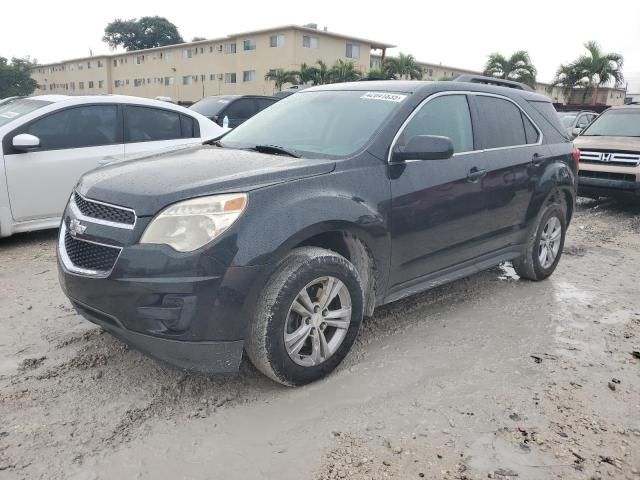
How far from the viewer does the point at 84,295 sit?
9.48ft

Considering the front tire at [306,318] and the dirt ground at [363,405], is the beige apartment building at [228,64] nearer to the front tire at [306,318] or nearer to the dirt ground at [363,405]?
the dirt ground at [363,405]

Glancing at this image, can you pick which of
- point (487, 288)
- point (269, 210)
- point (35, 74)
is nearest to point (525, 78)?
point (487, 288)

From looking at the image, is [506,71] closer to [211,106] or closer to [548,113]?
[211,106]

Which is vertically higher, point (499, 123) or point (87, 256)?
point (499, 123)

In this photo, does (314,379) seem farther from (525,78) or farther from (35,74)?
(35,74)

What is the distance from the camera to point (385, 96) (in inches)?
154

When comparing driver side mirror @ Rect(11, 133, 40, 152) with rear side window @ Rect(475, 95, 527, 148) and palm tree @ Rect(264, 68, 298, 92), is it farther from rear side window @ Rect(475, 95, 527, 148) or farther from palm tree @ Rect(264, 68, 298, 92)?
palm tree @ Rect(264, 68, 298, 92)

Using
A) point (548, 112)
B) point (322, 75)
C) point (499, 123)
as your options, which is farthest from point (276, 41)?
point (499, 123)

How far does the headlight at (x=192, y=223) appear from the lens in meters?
2.69

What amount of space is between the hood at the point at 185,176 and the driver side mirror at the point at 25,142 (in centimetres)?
257

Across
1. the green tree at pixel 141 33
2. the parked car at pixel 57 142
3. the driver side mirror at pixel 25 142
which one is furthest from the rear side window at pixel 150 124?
the green tree at pixel 141 33

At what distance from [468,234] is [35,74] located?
77.2m

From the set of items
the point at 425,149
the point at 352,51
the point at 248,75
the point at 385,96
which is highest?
the point at 352,51

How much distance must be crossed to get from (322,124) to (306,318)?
1.51 meters
